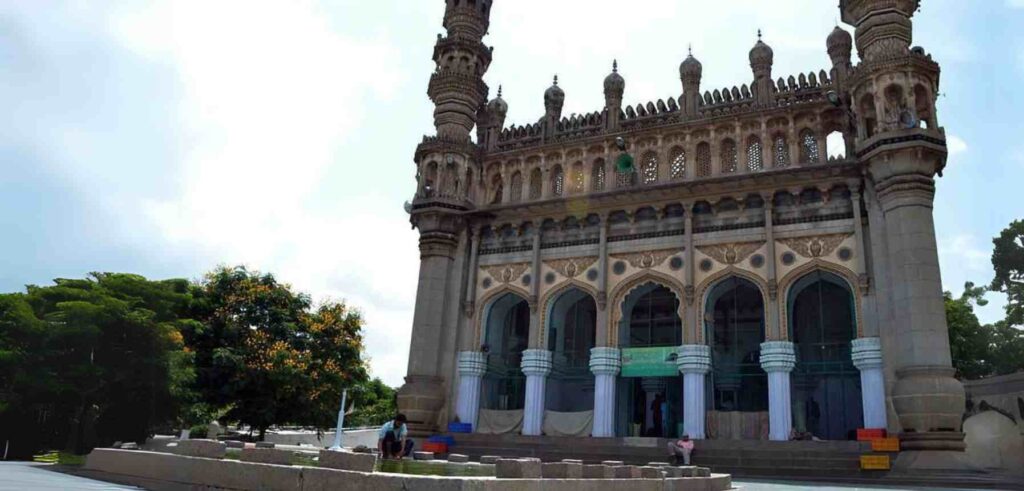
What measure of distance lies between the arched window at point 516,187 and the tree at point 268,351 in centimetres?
928

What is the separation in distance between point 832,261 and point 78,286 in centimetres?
2513

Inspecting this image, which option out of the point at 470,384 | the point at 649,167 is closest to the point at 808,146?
the point at 649,167

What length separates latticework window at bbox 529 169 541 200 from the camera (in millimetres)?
28547

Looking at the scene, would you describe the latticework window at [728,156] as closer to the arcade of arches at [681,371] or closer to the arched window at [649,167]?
the arched window at [649,167]

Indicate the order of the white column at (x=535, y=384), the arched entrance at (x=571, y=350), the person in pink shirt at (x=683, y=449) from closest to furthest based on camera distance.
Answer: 1. the person in pink shirt at (x=683, y=449)
2. the white column at (x=535, y=384)
3. the arched entrance at (x=571, y=350)

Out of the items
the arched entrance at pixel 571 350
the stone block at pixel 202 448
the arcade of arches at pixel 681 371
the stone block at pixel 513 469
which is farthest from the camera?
the arched entrance at pixel 571 350

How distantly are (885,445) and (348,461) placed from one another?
15.8 metres

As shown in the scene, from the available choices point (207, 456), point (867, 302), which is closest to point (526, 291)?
point (867, 302)

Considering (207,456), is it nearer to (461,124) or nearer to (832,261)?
(832,261)

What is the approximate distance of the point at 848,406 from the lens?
84.2 ft

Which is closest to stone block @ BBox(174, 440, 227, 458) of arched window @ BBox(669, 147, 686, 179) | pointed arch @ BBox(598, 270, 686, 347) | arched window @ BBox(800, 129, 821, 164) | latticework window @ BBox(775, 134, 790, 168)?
pointed arch @ BBox(598, 270, 686, 347)

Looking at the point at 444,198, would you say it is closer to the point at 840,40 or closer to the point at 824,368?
the point at 824,368

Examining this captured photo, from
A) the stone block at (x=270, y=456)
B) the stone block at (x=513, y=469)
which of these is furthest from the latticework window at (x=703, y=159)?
the stone block at (x=270, y=456)

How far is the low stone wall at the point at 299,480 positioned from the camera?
7.84 metres
